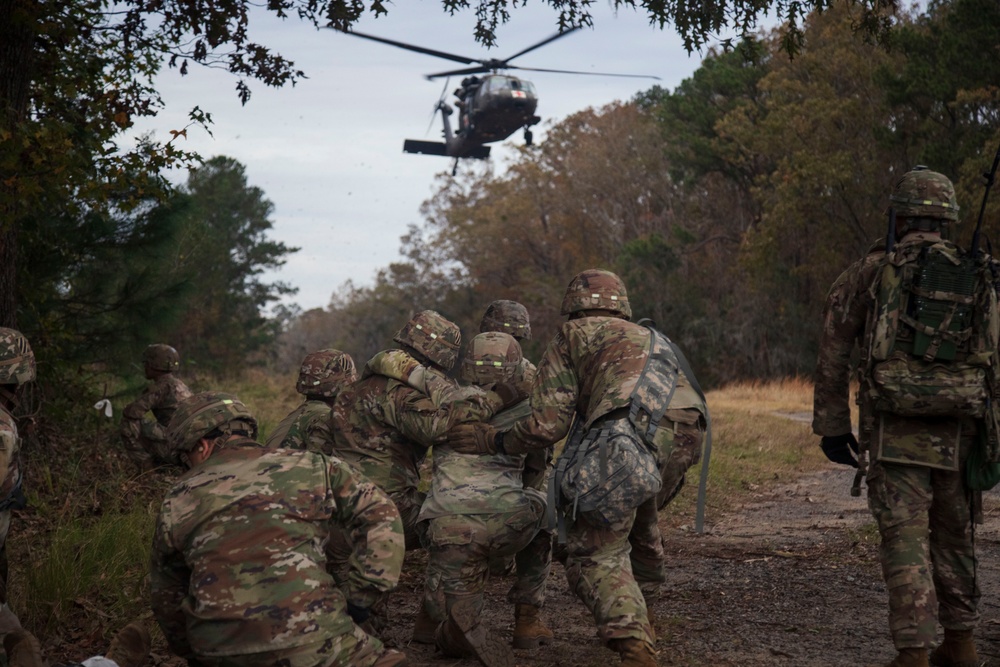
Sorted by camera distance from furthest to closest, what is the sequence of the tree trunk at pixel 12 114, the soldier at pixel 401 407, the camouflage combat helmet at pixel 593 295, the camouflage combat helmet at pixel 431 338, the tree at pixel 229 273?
the tree at pixel 229 273
the tree trunk at pixel 12 114
the camouflage combat helmet at pixel 431 338
the soldier at pixel 401 407
the camouflage combat helmet at pixel 593 295

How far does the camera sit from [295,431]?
6.85 meters

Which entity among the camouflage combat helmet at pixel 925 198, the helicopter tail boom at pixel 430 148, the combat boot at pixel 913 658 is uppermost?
the helicopter tail boom at pixel 430 148

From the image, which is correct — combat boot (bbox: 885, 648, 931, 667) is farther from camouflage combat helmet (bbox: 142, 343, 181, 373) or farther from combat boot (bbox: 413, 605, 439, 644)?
camouflage combat helmet (bbox: 142, 343, 181, 373)

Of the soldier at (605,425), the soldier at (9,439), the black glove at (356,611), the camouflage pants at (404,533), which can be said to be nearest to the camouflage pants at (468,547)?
the camouflage pants at (404,533)

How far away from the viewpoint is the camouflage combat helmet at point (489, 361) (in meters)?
5.82

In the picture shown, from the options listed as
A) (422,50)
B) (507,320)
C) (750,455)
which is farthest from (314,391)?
(422,50)

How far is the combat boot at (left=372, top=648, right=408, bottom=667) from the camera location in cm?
374

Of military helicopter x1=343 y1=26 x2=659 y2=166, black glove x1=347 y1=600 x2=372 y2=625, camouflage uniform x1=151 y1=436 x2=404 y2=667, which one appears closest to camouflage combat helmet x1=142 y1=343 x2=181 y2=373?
camouflage uniform x1=151 y1=436 x2=404 y2=667

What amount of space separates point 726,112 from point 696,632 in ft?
121

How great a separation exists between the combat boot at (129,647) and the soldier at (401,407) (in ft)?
5.73

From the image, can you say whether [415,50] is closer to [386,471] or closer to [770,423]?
[770,423]

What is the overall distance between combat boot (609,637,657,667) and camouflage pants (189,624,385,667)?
1340mm

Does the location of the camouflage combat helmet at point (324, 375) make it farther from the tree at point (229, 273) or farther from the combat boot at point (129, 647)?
the tree at point (229, 273)

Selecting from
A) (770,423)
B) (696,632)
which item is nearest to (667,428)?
(696,632)
